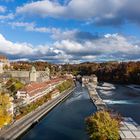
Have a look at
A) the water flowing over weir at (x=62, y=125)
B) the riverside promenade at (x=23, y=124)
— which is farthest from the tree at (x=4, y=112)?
the water flowing over weir at (x=62, y=125)

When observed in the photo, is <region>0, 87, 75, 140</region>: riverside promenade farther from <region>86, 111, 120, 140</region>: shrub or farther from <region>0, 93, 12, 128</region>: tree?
<region>86, 111, 120, 140</region>: shrub

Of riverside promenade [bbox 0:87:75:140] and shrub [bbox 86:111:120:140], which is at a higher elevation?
shrub [bbox 86:111:120:140]

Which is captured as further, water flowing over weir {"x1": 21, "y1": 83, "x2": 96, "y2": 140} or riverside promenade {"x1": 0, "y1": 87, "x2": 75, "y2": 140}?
water flowing over weir {"x1": 21, "y1": 83, "x2": 96, "y2": 140}

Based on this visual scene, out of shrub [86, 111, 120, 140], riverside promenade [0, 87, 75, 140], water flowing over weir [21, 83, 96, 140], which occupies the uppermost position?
shrub [86, 111, 120, 140]

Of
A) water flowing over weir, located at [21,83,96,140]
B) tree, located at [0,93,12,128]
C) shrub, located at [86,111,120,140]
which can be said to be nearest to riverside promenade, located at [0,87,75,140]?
water flowing over weir, located at [21,83,96,140]

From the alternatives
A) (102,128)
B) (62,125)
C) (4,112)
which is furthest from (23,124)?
(102,128)

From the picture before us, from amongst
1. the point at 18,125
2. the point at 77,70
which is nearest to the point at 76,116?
the point at 18,125

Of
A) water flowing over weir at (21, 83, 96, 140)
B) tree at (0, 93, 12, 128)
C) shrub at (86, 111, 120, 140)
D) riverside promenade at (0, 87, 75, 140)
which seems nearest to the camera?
shrub at (86, 111, 120, 140)
